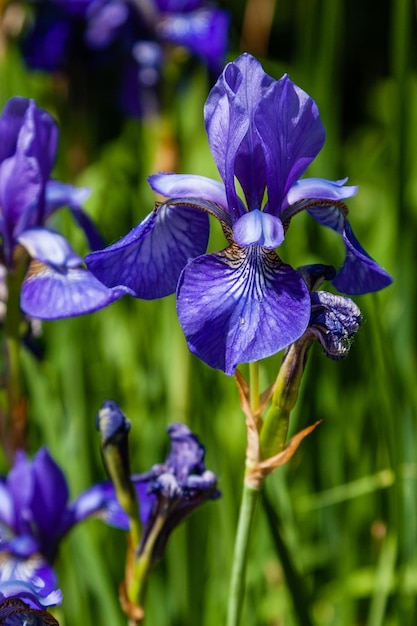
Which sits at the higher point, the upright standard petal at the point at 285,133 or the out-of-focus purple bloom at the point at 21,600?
the upright standard petal at the point at 285,133

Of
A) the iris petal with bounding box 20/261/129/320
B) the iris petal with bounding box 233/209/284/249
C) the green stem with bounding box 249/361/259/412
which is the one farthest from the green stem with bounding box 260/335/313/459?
the iris petal with bounding box 20/261/129/320

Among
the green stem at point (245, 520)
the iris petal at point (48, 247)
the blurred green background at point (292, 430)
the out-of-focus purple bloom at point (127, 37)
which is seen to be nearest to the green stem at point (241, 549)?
the green stem at point (245, 520)

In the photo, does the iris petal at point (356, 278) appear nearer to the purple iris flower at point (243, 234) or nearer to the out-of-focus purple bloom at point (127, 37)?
the purple iris flower at point (243, 234)

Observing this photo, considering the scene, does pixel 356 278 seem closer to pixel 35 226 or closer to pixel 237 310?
pixel 237 310

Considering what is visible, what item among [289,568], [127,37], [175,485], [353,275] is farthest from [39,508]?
[127,37]

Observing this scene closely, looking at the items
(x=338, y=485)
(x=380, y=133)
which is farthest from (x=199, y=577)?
(x=380, y=133)

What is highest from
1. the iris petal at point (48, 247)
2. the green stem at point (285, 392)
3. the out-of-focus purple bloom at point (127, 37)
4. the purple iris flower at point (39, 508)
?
the out-of-focus purple bloom at point (127, 37)

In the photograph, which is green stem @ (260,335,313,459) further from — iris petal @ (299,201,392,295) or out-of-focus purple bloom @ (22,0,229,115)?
out-of-focus purple bloom @ (22,0,229,115)

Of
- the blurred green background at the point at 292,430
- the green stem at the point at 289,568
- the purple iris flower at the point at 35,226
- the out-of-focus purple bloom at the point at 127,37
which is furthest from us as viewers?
the out-of-focus purple bloom at the point at 127,37
